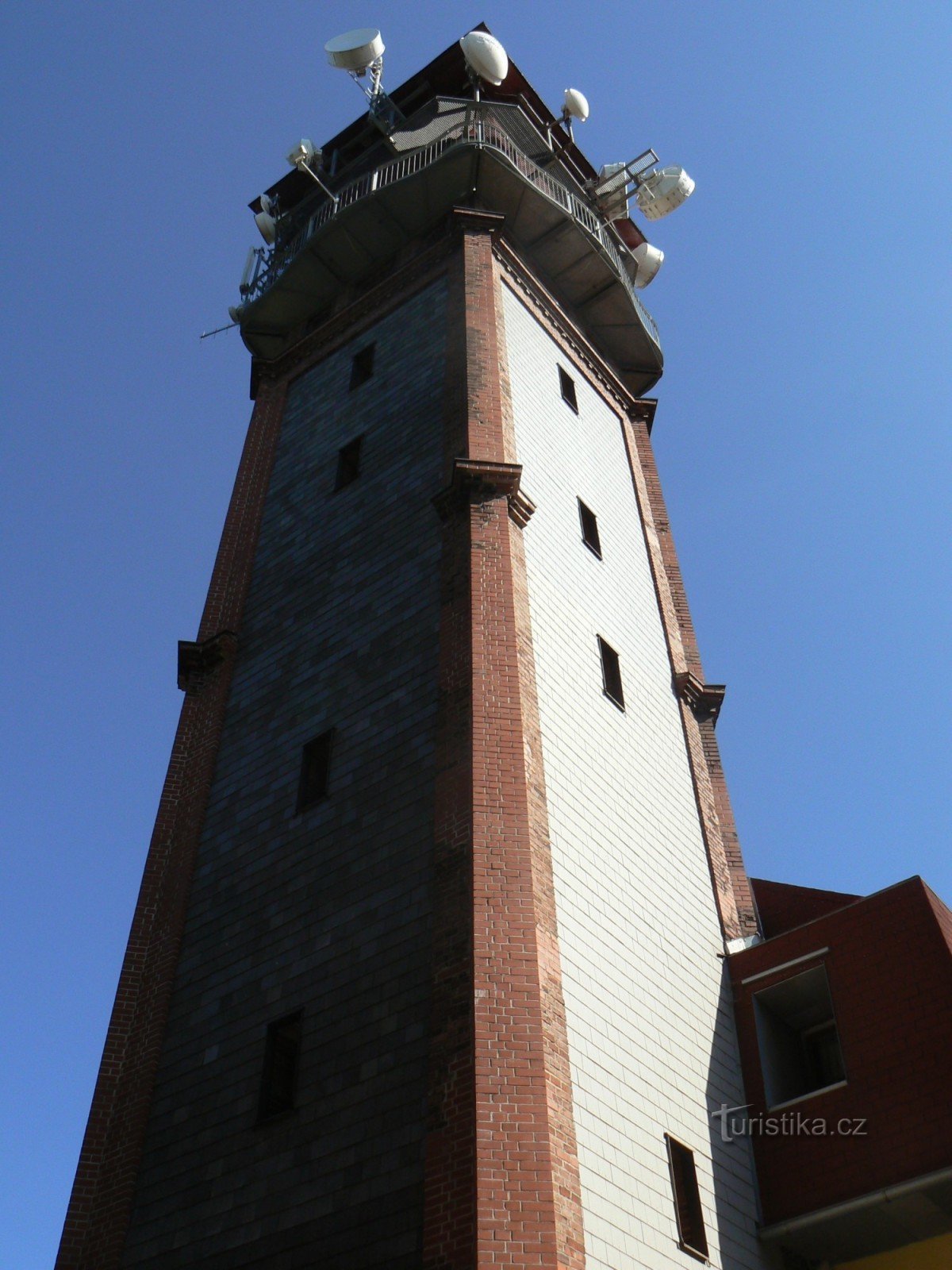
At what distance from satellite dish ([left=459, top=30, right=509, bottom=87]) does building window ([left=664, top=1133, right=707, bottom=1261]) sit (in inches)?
841

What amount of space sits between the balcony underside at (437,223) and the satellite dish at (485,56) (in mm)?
3458

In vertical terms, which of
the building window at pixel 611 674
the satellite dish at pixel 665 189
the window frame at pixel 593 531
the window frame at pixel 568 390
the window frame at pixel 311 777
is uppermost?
the satellite dish at pixel 665 189

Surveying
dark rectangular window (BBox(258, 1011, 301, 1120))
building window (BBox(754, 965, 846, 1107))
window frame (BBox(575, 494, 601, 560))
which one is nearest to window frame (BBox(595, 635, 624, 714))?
window frame (BBox(575, 494, 601, 560))

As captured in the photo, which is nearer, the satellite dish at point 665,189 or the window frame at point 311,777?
the window frame at point 311,777

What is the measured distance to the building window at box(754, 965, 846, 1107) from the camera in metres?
15.6

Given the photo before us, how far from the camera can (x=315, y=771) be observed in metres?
15.9

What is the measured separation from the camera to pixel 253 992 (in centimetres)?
1386

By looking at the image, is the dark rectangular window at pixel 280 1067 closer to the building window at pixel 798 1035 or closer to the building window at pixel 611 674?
the building window at pixel 798 1035

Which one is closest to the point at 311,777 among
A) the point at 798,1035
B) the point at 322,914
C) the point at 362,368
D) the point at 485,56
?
the point at 322,914

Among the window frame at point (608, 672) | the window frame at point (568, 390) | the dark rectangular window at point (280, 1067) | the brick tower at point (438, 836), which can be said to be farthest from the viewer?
the window frame at point (568, 390)

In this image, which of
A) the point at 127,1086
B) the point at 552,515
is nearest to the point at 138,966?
the point at 127,1086

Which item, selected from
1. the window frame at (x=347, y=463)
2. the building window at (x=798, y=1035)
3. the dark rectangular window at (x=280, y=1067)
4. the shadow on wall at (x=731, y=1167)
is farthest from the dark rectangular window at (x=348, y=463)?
the building window at (x=798, y=1035)

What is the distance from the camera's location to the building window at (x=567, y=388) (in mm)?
22797

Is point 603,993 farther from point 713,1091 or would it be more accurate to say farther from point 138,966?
point 138,966
